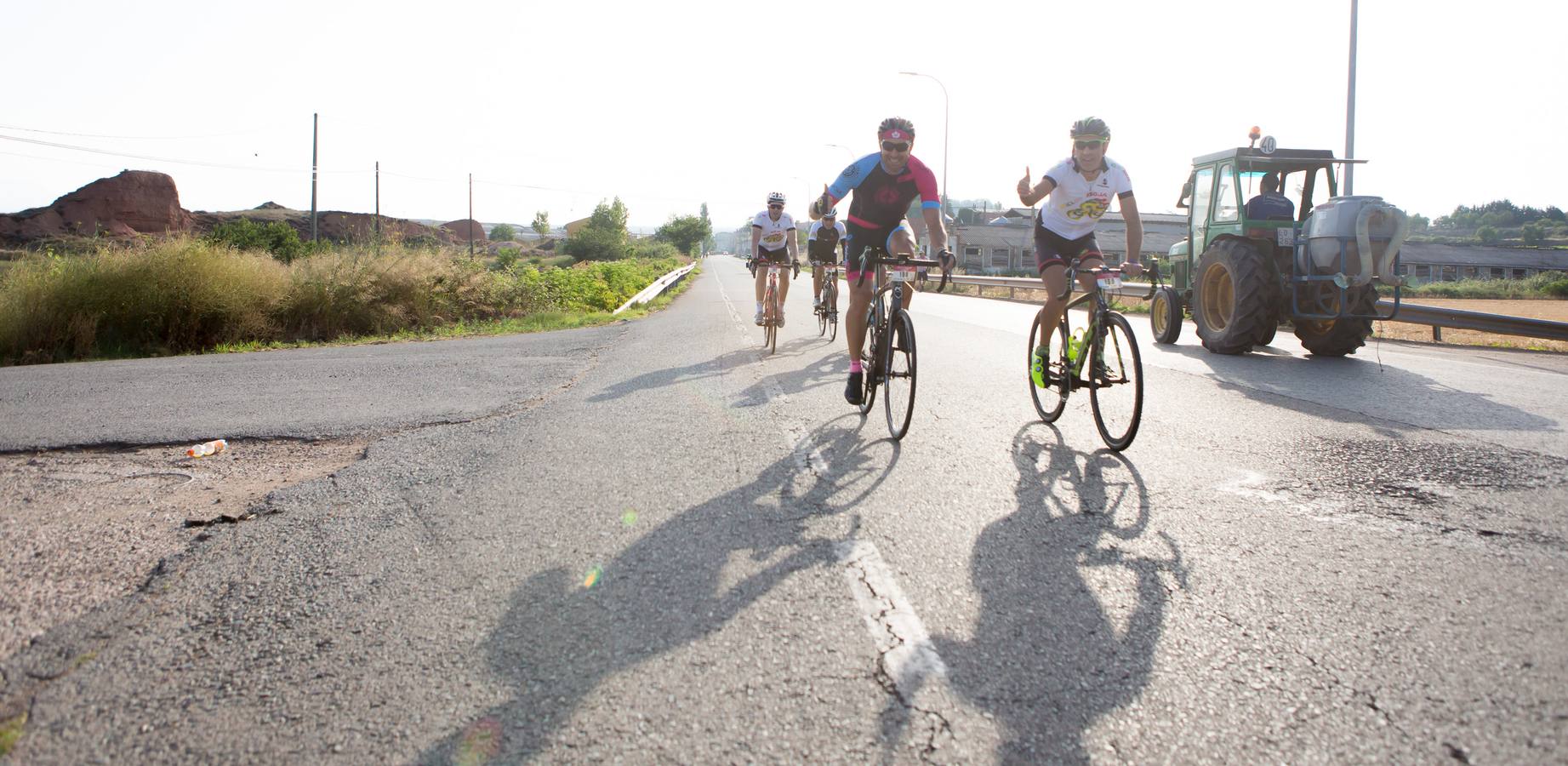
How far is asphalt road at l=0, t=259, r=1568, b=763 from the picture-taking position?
210 cm

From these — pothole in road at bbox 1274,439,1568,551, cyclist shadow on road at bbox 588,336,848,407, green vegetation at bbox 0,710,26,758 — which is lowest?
green vegetation at bbox 0,710,26,758

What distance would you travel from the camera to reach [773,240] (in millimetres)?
11695

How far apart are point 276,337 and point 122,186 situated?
7240 centimetres

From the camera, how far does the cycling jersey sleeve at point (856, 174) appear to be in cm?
614

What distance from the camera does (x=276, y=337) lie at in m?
14.2

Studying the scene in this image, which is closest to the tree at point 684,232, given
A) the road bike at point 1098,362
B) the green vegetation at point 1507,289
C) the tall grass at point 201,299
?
the green vegetation at point 1507,289

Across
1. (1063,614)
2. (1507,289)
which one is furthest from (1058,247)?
(1507,289)

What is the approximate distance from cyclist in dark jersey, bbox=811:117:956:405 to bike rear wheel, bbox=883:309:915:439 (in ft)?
1.02

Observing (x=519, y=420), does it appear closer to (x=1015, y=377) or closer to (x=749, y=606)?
(x=749, y=606)

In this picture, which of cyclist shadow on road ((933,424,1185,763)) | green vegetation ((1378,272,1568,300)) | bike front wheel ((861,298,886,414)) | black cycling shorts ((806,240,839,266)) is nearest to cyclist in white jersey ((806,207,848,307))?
black cycling shorts ((806,240,839,266))

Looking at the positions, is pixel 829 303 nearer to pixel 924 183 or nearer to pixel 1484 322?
pixel 924 183

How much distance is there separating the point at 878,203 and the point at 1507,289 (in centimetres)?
4009

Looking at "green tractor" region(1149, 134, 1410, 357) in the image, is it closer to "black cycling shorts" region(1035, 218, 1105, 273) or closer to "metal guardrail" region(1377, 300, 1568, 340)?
"metal guardrail" region(1377, 300, 1568, 340)

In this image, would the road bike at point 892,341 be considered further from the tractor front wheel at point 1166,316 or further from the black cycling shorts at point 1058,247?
the tractor front wheel at point 1166,316
